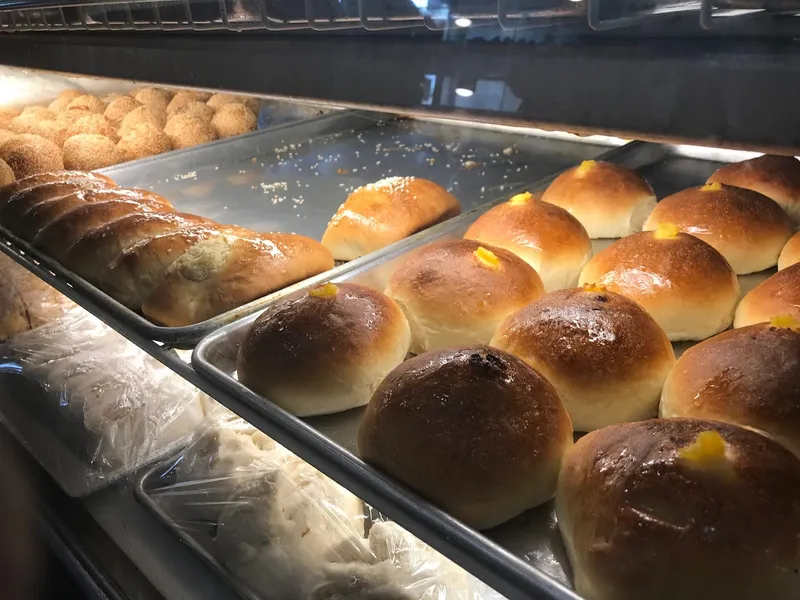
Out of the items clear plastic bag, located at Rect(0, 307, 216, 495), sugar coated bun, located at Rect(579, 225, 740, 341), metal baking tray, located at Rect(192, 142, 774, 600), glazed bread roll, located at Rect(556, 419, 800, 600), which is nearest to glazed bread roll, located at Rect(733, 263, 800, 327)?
sugar coated bun, located at Rect(579, 225, 740, 341)

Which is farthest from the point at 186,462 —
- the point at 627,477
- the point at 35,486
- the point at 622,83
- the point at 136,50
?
the point at 622,83

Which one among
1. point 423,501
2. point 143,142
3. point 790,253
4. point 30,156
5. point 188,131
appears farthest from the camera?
point 188,131

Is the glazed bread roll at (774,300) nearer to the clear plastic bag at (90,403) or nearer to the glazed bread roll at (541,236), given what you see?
the glazed bread roll at (541,236)

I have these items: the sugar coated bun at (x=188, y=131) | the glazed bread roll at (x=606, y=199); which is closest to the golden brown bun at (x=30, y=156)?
the sugar coated bun at (x=188, y=131)

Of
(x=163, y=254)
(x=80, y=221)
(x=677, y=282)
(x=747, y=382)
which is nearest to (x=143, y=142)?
(x=80, y=221)

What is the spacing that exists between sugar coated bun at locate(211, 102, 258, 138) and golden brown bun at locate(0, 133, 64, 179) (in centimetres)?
79

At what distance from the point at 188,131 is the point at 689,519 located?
10.4ft

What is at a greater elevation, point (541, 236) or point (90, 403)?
point (541, 236)

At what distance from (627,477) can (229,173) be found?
2558mm

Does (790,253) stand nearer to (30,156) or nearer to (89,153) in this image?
(89,153)

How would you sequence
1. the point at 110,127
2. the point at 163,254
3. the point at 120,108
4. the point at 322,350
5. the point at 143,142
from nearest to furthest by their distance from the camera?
the point at 322,350, the point at 163,254, the point at 143,142, the point at 110,127, the point at 120,108

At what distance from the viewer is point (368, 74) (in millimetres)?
1186

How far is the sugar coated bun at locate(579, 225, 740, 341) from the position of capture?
158 cm

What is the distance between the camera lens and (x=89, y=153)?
323 centimetres
